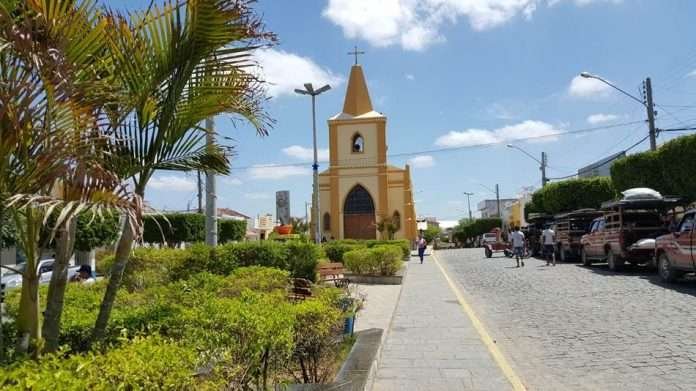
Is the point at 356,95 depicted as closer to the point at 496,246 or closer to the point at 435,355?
the point at 496,246

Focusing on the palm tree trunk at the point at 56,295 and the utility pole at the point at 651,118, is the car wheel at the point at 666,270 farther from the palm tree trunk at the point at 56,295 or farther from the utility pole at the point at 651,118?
the palm tree trunk at the point at 56,295

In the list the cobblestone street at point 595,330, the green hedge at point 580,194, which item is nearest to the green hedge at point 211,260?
the cobblestone street at point 595,330

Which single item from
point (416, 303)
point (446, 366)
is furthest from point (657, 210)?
point (446, 366)

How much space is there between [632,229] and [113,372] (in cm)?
1838

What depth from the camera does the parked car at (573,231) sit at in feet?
80.4

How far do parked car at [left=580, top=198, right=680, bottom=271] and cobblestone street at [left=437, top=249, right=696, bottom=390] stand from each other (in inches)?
53.0

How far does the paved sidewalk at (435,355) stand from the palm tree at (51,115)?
369 centimetres

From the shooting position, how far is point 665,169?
21422 mm

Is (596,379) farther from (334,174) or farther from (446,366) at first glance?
(334,174)

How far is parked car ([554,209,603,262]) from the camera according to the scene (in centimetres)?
2450

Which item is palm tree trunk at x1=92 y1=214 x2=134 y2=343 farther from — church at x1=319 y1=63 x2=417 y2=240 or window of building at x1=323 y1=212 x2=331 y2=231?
window of building at x1=323 y1=212 x2=331 y2=231

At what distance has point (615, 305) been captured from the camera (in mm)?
11102

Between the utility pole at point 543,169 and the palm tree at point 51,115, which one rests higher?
the utility pole at point 543,169

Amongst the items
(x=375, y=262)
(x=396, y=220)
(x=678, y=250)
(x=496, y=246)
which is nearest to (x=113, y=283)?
(x=678, y=250)
